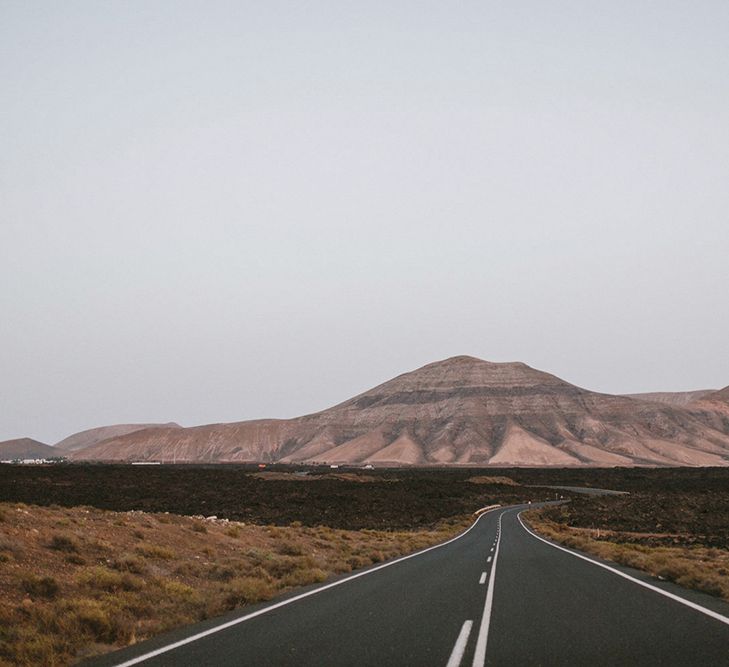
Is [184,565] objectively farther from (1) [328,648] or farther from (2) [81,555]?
(1) [328,648]

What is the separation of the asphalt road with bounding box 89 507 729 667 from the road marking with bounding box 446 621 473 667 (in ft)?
0.05

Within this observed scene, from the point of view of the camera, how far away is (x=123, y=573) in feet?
53.3

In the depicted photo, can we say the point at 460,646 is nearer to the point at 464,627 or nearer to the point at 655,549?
the point at 464,627

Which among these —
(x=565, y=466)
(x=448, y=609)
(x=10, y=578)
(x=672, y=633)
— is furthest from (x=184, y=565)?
(x=565, y=466)

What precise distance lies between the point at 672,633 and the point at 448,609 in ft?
13.3

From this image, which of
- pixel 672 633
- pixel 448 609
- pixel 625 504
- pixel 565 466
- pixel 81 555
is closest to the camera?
pixel 672 633

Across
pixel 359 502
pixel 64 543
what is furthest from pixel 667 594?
pixel 359 502

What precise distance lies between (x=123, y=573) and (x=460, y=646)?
9138mm

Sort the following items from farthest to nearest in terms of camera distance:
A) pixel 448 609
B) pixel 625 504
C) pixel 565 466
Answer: pixel 565 466 < pixel 625 504 < pixel 448 609

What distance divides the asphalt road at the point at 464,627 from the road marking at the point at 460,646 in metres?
0.01

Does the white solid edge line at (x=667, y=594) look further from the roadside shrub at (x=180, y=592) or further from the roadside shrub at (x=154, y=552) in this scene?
the roadside shrub at (x=154, y=552)

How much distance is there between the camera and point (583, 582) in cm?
1814

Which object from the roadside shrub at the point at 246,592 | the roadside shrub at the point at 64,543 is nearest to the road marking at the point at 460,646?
the roadside shrub at the point at 246,592

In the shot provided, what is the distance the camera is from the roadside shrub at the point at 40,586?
13.8 meters
